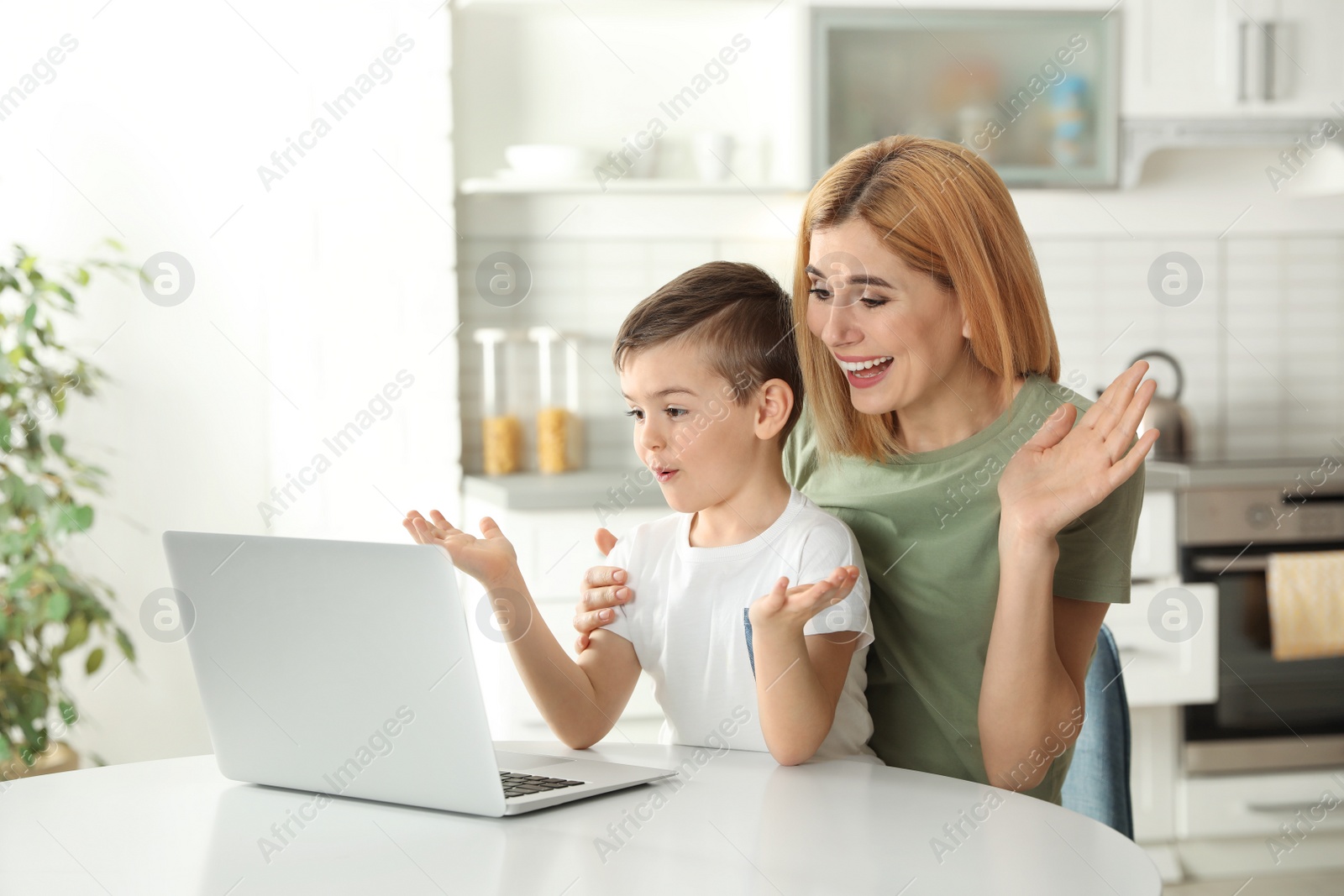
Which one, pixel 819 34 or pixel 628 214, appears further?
pixel 628 214

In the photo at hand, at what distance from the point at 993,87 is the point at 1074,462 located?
2.11 m

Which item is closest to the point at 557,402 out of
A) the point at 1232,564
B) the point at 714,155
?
the point at 714,155

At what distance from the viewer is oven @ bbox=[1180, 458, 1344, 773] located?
8.69 feet

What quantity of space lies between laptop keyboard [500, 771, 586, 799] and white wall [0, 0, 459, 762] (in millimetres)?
1735

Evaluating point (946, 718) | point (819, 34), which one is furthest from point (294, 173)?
point (946, 718)

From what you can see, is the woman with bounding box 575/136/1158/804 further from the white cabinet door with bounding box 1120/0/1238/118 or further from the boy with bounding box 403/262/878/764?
the white cabinet door with bounding box 1120/0/1238/118

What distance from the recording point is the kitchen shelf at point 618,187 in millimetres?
2756

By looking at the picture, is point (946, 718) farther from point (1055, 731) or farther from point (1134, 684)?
point (1134, 684)

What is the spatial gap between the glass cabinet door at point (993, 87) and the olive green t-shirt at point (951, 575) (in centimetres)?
171

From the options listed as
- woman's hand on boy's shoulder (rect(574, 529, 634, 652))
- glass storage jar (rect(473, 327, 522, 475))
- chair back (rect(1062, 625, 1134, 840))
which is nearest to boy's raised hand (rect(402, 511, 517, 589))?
woman's hand on boy's shoulder (rect(574, 529, 634, 652))

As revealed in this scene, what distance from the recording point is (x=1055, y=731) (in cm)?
118

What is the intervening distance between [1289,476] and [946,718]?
1.79 metres

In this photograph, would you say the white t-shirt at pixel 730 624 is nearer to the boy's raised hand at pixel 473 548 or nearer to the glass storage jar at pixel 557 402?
the boy's raised hand at pixel 473 548

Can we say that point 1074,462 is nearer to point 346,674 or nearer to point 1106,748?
point 1106,748
